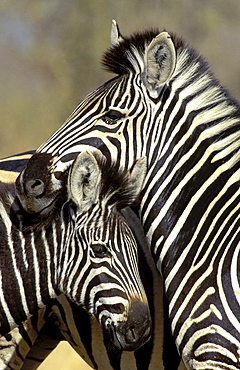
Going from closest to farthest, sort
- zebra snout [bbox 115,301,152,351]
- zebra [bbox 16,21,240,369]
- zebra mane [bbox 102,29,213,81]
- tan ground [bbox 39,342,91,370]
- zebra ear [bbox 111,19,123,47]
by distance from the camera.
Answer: zebra snout [bbox 115,301,152,351] < zebra [bbox 16,21,240,369] < zebra mane [bbox 102,29,213,81] < zebra ear [bbox 111,19,123,47] < tan ground [bbox 39,342,91,370]

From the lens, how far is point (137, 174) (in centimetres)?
400

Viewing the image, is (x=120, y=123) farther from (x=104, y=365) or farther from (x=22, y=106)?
(x=22, y=106)

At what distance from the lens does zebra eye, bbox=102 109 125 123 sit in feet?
13.4

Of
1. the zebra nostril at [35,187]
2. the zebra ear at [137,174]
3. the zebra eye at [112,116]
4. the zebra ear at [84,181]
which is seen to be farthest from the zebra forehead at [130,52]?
the zebra nostril at [35,187]

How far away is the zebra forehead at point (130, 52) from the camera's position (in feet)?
14.1

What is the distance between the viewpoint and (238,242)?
3.62 m

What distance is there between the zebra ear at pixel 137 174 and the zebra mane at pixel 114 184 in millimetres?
23

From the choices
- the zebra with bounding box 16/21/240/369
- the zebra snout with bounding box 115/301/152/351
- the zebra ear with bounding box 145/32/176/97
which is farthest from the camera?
the zebra ear with bounding box 145/32/176/97

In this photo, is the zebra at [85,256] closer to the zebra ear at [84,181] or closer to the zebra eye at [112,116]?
the zebra ear at [84,181]

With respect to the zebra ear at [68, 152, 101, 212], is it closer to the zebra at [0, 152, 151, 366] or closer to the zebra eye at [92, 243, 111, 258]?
the zebra at [0, 152, 151, 366]

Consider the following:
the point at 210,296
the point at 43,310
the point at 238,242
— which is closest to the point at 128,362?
the point at 43,310

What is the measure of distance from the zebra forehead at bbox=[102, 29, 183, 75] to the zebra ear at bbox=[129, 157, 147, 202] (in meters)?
0.83

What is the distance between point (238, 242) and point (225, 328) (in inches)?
23.3

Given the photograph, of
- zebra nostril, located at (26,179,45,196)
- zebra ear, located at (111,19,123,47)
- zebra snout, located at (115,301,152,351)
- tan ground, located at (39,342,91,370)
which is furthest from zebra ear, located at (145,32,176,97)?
tan ground, located at (39,342,91,370)
